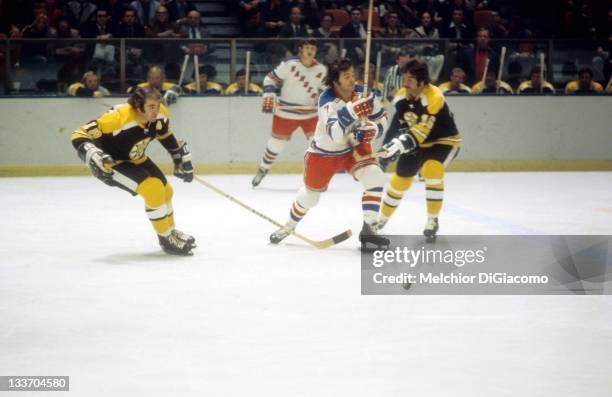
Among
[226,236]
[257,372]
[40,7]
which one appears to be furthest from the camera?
[40,7]

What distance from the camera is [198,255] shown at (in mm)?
6133

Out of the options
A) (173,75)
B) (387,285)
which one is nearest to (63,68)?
(173,75)

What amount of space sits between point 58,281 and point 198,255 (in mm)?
1057

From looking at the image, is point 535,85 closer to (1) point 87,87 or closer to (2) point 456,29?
(2) point 456,29

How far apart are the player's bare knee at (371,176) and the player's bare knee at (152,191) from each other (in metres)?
1.22

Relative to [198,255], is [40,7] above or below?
above

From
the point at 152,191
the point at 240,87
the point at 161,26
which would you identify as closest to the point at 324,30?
the point at 240,87

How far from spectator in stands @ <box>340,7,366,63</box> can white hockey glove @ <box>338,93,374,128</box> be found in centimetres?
497

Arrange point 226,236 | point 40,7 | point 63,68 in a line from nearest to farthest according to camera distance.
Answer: point 226,236 → point 63,68 → point 40,7

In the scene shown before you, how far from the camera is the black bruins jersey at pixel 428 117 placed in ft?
20.7

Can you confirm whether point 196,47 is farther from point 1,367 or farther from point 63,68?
point 1,367

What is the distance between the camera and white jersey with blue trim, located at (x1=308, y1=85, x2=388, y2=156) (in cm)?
593

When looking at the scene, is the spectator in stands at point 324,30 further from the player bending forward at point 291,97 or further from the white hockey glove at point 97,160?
the white hockey glove at point 97,160

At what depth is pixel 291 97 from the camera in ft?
31.8
